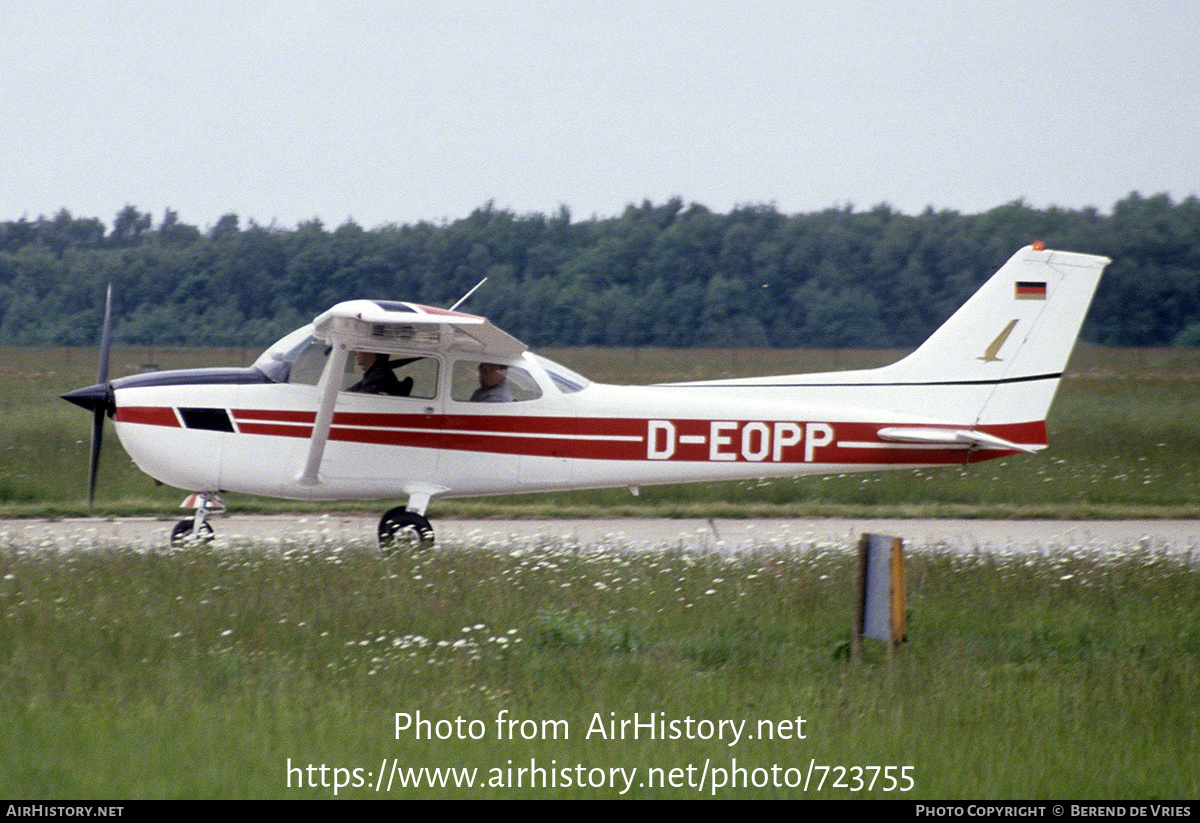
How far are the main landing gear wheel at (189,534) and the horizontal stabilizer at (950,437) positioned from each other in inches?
226

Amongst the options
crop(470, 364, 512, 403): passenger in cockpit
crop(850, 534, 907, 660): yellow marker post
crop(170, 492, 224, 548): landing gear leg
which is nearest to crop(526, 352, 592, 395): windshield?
crop(470, 364, 512, 403): passenger in cockpit

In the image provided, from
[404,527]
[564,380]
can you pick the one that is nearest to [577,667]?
[404,527]

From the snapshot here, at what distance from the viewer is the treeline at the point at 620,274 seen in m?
25.4

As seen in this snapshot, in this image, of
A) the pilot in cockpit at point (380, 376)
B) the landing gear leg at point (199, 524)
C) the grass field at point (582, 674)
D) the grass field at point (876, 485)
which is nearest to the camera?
the grass field at point (582, 674)

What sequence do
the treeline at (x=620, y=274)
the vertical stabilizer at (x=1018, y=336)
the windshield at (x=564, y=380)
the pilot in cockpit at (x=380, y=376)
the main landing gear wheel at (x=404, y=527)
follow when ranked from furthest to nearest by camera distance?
1. the treeline at (x=620, y=274)
2. the windshield at (x=564, y=380)
3. the vertical stabilizer at (x=1018, y=336)
4. the pilot in cockpit at (x=380, y=376)
5. the main landing gear wheel at (x=404, y=527)

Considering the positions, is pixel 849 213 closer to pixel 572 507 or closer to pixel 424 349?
pixel 572 507

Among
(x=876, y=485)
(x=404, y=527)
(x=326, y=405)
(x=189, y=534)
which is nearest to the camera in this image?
(x=326, y=405)

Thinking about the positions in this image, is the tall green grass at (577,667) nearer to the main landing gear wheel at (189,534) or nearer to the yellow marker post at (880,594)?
the yellow marker post at (880,594)

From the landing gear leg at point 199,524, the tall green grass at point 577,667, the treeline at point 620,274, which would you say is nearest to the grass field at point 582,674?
the tall green grass at point 577,667

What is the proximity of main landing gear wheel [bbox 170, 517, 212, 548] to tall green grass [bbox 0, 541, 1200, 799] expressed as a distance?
77 centimetres

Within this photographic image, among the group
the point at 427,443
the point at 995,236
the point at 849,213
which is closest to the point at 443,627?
the point at 427,443

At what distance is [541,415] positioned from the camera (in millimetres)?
9680

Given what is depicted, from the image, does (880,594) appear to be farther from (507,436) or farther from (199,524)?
(199,524)

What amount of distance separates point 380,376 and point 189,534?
6.64 feet
